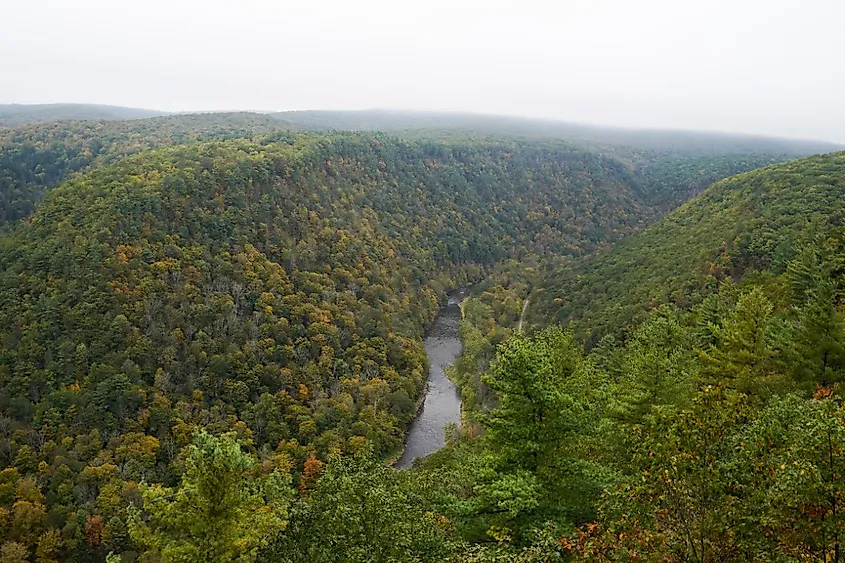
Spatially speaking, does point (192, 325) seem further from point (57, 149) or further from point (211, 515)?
point (57, 149)

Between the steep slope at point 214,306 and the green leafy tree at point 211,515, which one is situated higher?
the green leafy tree at point 211,515

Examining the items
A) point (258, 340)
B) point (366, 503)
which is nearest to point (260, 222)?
point (258, 340)

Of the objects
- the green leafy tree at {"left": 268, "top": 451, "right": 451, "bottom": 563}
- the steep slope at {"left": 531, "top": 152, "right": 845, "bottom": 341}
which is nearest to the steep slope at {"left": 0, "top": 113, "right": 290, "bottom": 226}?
the steep slope at {"left": 531, "top": 152, "right": 845, "bottom": 341}

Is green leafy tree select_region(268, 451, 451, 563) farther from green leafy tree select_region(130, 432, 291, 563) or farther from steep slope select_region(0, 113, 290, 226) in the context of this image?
steep slope select_region(0, 113, 290, 226)

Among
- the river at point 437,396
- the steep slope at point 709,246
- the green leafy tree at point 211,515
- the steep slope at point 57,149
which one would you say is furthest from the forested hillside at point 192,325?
the green leafy tree at point 211,515

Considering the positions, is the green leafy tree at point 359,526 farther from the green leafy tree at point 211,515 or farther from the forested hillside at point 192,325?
the forested hillside at point 192,325
